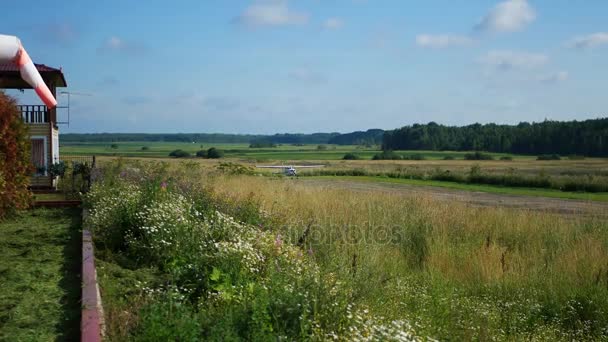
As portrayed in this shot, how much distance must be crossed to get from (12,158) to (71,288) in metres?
7.27

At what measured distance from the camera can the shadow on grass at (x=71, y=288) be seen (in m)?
5.84

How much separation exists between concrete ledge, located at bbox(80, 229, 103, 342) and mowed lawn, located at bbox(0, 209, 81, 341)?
19 cm

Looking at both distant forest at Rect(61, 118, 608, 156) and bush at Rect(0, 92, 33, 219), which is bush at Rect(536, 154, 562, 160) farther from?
bush at Rect(0, 92, 33, 219)

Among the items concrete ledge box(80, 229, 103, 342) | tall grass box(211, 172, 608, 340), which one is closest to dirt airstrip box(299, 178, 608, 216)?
tall grass box(211, 172, 608, 340)

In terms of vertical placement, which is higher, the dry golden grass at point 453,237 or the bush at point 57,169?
the bush at point 57,169

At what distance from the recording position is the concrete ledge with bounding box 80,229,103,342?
5188 millimetres

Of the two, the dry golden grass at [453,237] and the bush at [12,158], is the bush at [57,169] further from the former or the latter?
the dry golden grass at [453,237]

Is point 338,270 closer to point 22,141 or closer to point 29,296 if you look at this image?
point 29,296

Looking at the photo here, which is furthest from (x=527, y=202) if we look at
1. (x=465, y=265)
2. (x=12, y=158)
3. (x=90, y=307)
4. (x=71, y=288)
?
(x=90, y=307)

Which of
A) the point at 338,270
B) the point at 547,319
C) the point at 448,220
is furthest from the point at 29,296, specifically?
the point at 448,220

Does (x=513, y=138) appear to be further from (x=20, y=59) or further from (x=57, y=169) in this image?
(x=20, y=59)

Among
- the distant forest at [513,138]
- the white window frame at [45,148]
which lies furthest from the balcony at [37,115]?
the distant forest at [513,138]

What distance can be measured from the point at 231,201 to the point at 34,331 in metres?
7.11

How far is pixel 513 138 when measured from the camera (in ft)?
413
